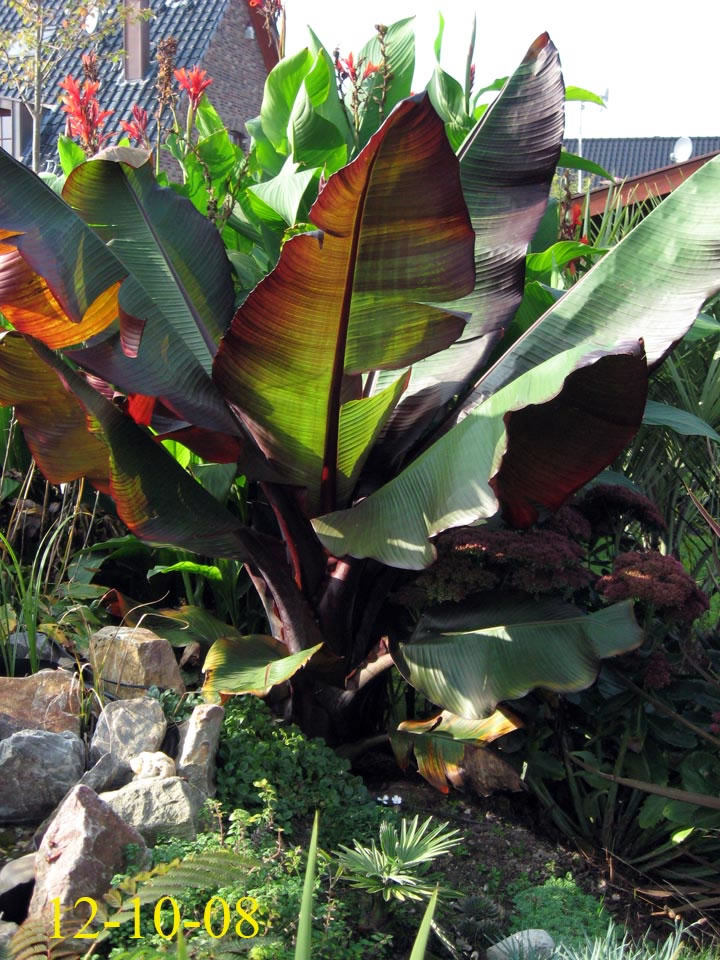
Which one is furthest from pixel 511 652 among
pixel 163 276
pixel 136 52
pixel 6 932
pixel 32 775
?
pixel 136 52

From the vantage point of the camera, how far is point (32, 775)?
2.68 metres

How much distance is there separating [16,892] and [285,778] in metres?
0.85

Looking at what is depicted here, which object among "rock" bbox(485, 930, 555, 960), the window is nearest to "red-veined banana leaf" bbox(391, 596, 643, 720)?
"rock" bbox(485, 930, 555, 960)

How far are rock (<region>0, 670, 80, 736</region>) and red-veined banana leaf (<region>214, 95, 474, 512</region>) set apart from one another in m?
0.94

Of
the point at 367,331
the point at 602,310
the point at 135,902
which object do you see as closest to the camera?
the point at 135,902

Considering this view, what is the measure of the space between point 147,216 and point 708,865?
2700 millimetres

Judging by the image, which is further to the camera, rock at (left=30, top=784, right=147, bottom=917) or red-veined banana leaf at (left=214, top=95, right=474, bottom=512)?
red-veined banana leaf at (left=214, top=95, right=474, bottom=512)

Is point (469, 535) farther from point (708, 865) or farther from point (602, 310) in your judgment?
point (708, 865)

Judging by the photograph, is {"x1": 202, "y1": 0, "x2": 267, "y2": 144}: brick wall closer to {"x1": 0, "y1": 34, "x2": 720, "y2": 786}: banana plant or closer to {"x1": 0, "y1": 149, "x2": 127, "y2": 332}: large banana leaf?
{"x1": 0, "y1": 34, "x2": 720, "y2": 786}: banana plant

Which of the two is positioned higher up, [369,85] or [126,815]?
[369,85]

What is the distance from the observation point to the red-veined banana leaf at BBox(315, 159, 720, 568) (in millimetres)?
2527

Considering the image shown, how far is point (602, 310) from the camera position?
3221 millimetres

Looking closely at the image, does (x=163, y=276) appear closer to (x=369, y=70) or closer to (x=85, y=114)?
(x=85, y=114)

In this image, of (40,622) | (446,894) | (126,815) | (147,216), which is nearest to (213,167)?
(147,216)
